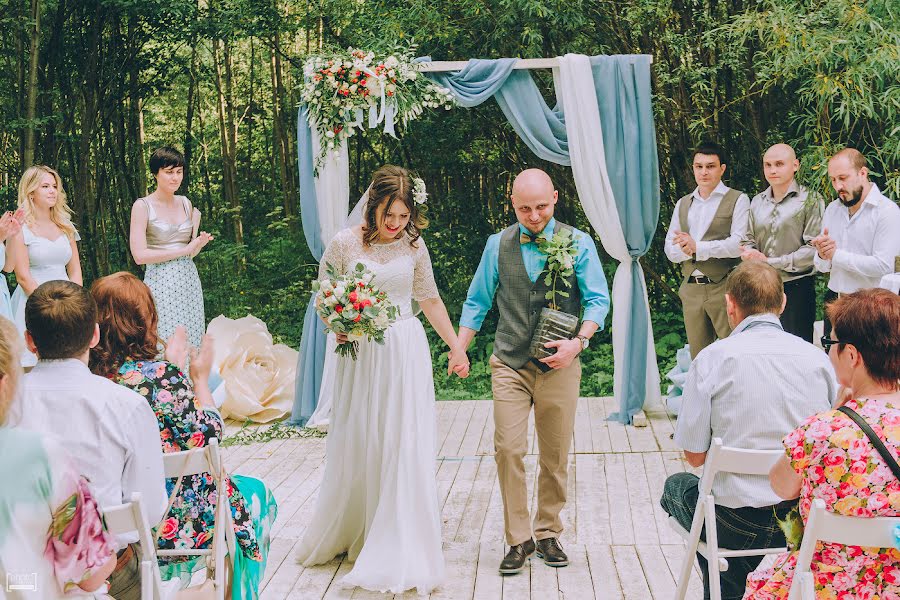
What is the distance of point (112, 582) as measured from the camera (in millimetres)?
2506

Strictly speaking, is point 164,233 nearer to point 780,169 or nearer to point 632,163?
point 632,163

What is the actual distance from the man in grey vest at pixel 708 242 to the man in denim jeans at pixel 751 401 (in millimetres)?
2850

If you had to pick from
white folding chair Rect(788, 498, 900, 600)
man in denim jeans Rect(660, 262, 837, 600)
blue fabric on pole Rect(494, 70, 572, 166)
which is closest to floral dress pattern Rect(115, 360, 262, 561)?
man in denim jeans Rect(660, 262, 837, 600)

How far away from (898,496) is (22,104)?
9946mm

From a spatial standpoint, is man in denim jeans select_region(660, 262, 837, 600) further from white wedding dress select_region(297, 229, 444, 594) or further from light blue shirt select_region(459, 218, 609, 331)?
white wedding dress select_region(297, 229, 444, 594)

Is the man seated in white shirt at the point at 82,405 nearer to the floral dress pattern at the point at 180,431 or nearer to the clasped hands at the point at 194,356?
the floral dress pattern at the point at 180,431

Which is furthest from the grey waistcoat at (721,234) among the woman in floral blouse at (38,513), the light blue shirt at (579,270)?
the woman in floral blouse at (38,513)

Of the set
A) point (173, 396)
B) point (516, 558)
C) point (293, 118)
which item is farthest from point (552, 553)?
point (293, 118)

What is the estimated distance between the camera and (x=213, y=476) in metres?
2.84

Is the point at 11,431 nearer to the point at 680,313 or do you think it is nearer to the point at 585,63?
the point at 585,63

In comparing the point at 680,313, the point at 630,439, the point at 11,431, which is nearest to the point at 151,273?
the point at 630,439

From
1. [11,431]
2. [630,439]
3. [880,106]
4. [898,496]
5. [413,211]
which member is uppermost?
[880,106]

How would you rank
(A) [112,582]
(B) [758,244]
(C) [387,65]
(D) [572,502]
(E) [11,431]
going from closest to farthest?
1. (E) [11,431]
2. (A) [112,582]
3. (D) [572,502]
4. (B) [758,244]
5. (C) [387,65]

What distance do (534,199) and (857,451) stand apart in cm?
201
